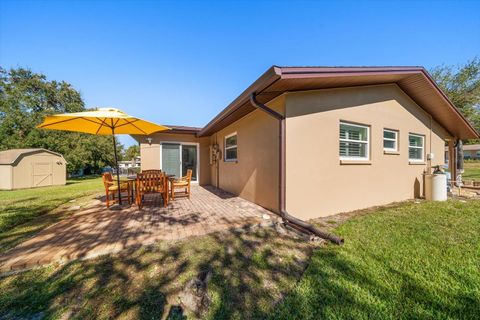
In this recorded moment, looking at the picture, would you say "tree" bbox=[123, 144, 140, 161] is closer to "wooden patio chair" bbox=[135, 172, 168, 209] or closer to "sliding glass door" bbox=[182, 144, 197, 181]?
"sliding glass door" bbox=[182, 144, 197, 181]

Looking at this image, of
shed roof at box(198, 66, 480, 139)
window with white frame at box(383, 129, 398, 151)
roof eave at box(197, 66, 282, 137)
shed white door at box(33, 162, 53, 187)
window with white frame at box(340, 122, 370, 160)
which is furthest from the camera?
shed white door at box(33, 162, 53, 187)

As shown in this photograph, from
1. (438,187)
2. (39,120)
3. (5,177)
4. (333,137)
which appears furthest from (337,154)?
(39,120)

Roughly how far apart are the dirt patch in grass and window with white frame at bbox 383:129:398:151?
5462 millimetres

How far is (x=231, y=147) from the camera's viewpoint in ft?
27.4

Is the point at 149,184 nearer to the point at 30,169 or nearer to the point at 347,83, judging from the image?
the point at 347,83

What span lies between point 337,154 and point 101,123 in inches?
265

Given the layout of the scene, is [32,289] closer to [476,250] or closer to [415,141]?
[476,250]

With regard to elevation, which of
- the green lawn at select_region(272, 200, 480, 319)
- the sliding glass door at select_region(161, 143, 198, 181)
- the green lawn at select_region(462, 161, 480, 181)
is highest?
the sliding glass door at select_region(161, 143, 198, 181)

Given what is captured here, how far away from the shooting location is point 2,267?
2.61 meters

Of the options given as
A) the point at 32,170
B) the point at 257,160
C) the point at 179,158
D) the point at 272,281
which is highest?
the point at 179,158

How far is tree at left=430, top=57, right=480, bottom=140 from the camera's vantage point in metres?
14.9

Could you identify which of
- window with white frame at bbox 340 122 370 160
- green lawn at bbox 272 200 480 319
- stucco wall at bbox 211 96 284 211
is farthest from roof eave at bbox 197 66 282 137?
green lawn at bbox 272 200 480 319

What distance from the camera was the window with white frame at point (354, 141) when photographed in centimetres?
567

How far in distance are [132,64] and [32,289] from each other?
1003 centimetres
